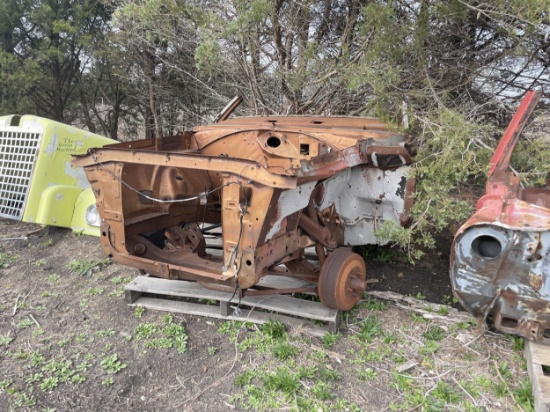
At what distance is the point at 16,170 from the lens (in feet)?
16.7

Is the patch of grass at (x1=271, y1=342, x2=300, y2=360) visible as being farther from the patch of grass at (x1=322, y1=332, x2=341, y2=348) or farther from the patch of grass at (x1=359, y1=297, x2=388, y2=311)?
the patch of grass at (x1=359, y1=297, x2=388, y2=311)

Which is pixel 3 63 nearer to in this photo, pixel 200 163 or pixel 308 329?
pixel 200 163

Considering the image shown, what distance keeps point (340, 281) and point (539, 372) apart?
1271 millimetres

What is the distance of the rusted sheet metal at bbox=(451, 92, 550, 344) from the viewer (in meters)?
2.10

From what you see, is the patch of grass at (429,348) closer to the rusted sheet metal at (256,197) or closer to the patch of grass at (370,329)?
the patch of grass at (370,329)

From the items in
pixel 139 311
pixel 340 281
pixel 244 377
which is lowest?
pixel 244 377

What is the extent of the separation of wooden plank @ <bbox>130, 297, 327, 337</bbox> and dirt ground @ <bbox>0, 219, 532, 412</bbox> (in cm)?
6

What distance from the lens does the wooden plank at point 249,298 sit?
3178 millimetres

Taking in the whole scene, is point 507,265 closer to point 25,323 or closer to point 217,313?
point 217,313

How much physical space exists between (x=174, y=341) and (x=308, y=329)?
0.96 metres

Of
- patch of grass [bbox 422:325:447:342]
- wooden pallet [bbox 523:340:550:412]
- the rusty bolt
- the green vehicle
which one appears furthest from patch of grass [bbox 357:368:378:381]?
the green vehicle

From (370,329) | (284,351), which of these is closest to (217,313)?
(284,351)

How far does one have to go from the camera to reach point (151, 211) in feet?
12.2

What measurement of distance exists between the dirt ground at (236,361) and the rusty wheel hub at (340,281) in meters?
0.23
